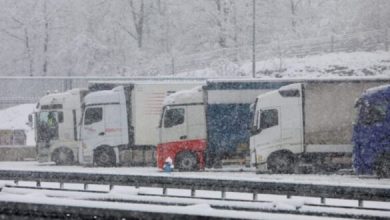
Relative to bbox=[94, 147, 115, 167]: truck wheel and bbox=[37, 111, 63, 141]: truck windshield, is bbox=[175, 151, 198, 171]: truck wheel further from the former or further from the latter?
bbox=[37, 111, 63, 141]: truck windshield

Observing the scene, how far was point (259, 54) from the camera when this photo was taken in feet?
148

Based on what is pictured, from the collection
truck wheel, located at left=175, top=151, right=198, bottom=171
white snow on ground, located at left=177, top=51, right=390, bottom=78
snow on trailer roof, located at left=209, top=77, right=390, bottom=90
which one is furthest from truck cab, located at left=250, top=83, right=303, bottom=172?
white snow on ground, located at left=177, top=51, right=390, bottom=78

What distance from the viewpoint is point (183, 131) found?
2228cm

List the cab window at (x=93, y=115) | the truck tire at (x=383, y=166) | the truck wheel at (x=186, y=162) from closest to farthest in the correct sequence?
the truck tire at (x=383, y=166) → the truck wheel at (x=186, y=162) → the cab window at (x=93, y=115)

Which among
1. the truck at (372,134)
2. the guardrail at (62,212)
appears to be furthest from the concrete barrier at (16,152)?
the guardrail at (62,212)

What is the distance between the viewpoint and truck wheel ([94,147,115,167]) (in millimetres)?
24531

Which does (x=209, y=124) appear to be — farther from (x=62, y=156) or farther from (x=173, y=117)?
(x=62, y=156)

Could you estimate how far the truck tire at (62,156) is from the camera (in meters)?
26.2

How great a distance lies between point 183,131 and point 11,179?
860 cm

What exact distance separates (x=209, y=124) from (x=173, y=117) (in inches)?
49.7

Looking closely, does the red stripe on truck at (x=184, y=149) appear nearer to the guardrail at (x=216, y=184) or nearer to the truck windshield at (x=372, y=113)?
the truck windshield at (x=372, y=113)

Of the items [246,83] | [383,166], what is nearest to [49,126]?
[246,83]

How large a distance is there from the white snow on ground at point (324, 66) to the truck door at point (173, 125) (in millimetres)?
16240

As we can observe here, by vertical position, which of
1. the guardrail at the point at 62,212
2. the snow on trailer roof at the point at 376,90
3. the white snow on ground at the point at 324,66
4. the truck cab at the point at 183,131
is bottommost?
the guardrail at the point at 62,212
